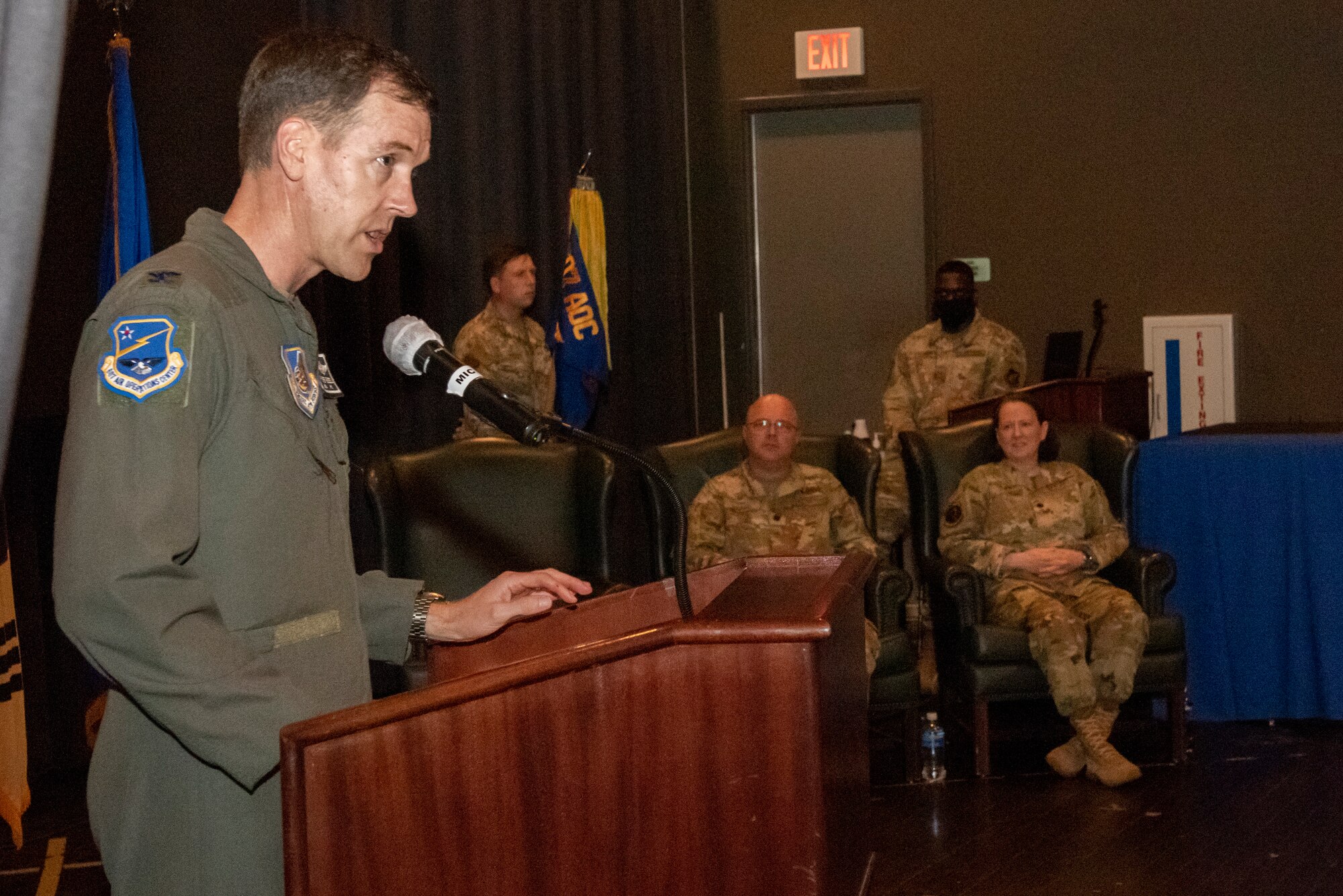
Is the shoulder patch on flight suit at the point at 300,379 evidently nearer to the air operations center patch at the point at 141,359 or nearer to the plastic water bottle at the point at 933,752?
the air operations center patch at the point at 141,359

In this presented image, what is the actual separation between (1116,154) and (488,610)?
22.8 ft

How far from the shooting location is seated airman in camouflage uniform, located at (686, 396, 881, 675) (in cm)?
450

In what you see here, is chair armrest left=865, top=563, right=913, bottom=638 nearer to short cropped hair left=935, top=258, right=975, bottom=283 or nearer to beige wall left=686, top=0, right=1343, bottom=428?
short cropped hair left=935, top=258, right=975, bottom=283

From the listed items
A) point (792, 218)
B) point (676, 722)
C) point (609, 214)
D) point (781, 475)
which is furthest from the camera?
point (792, 218)

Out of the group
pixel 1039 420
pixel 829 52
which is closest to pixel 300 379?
pixel 1039 420

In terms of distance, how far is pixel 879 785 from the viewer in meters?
4.28

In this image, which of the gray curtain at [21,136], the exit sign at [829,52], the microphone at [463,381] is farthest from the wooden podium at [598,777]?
the exit sign at [829,52]

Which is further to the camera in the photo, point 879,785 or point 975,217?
point 975,217

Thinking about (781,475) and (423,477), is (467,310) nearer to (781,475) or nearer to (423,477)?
(423,477)

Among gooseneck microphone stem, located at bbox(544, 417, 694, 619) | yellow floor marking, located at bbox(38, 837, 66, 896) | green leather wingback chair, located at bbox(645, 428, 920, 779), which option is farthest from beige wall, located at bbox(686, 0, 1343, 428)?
gooseneck microphone stem, located at bbox(544, 417, 694, 619)

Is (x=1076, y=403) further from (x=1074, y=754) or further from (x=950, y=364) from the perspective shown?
(x=1074, y=754)

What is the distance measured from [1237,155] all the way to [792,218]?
2407 mm

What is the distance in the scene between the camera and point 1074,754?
4.30 metres

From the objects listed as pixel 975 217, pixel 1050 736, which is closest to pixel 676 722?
pixel 1050 736
